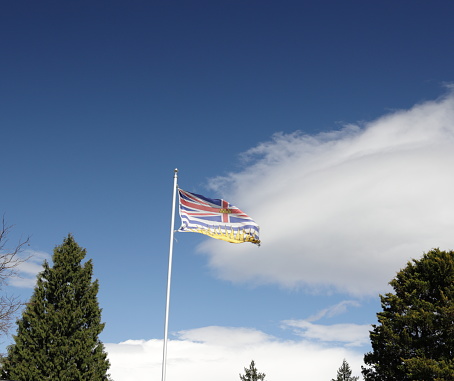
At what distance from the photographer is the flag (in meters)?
21.9

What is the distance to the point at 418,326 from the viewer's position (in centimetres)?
3241

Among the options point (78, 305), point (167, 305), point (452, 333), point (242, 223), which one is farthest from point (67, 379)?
point (452, 333)

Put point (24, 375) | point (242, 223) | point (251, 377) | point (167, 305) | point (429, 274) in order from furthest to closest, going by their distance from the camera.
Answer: point (251, 377) < point (429, 274) < point (24, 375) < point (242, 223) < point (167, 305)

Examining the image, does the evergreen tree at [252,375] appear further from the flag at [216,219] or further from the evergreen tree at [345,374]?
the flag at [216,219]

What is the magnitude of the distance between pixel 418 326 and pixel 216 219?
16941mm

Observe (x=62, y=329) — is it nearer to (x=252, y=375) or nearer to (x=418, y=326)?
(x=418, y=326)

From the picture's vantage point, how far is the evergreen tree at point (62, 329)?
2947 cm

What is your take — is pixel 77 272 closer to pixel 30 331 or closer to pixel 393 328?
pixel 30 331

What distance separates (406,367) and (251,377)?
120ft

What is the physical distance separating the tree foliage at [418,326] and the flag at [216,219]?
14.6 m

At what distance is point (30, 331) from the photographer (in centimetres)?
3058

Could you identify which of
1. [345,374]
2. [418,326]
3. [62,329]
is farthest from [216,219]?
[345,374]

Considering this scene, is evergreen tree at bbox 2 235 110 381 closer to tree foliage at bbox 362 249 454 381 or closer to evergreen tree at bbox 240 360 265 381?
tree foliage at bbox 362 249 454 381

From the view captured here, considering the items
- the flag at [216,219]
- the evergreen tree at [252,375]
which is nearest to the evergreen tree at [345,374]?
the evergreen tree at [252,375]
